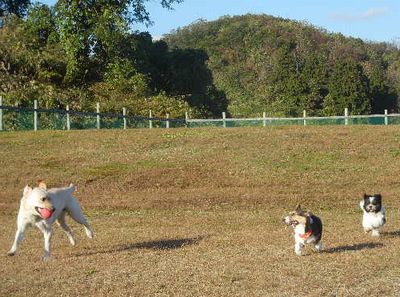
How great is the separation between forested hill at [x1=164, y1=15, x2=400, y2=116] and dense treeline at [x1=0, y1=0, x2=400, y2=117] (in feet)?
0.40

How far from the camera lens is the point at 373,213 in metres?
11.3

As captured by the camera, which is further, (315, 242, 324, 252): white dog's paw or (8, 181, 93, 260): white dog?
(315, 242, 324, 252): white dog's paw

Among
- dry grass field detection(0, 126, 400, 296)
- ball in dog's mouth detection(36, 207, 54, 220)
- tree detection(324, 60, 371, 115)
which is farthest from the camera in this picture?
tree detection(324, 60, 371, 115)

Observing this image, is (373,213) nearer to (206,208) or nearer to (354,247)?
(354,247)

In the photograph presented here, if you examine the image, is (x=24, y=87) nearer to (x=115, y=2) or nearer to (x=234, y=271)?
(x=115, y=2)

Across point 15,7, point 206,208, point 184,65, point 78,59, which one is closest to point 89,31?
point 78,59

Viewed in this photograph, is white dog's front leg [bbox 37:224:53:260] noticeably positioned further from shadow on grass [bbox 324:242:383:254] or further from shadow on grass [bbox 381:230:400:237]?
shadow on grass [bbox 381:230:400:237]

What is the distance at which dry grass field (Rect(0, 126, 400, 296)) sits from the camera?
8141 millimetres

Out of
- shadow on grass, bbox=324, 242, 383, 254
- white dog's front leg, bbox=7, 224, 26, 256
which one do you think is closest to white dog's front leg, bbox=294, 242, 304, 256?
shadow on grass, bbox=324, 242, 383, 254

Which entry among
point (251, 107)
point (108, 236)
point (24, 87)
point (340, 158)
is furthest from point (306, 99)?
point (108, 236)

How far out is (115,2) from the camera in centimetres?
4266

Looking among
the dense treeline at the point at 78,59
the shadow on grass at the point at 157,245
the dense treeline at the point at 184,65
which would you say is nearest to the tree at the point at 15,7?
the dense treeline at the point at 184,65

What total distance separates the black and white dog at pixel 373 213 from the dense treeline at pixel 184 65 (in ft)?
88.8

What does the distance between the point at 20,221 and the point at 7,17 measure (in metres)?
37.4
